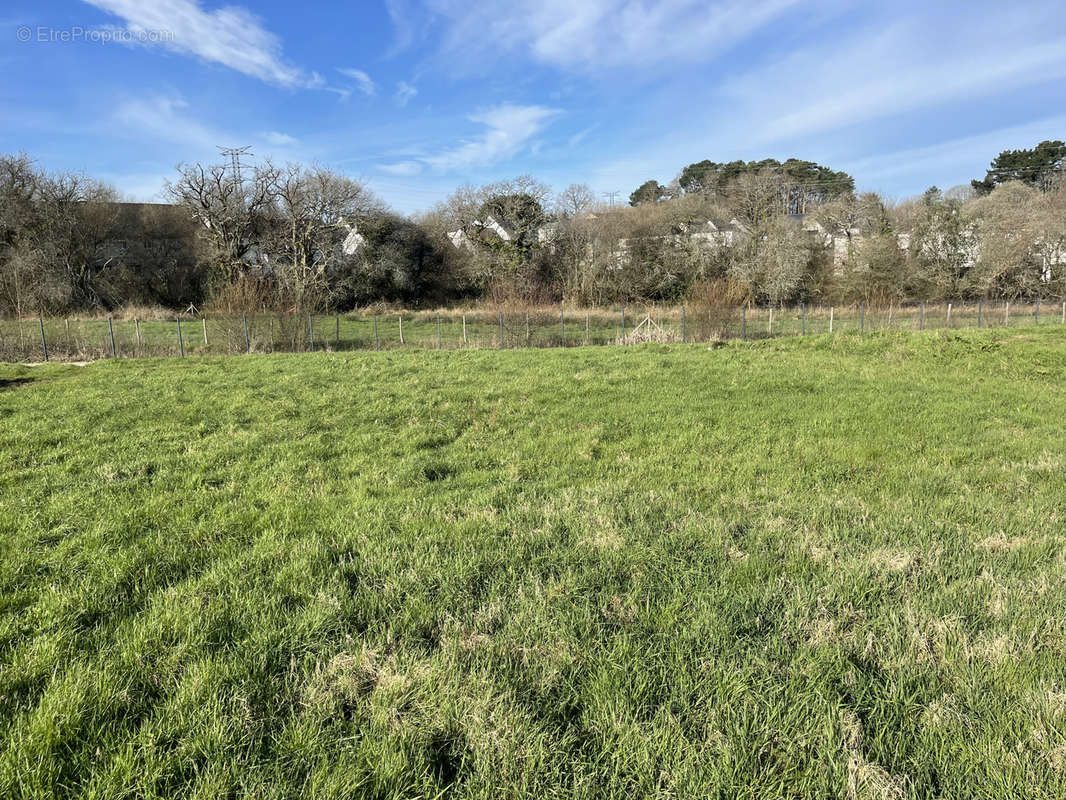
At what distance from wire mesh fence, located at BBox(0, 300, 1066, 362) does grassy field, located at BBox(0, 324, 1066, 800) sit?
12.2m

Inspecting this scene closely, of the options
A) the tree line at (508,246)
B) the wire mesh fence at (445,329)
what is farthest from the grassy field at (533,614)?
the tree line at (508,246)

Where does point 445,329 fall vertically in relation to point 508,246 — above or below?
below

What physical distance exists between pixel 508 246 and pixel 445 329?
1496cm

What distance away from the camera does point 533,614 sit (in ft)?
8.68

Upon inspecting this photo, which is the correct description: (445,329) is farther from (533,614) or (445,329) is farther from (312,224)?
(533,614)

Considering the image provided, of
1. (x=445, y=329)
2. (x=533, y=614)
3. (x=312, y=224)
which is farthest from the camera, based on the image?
(x=312, y=224)

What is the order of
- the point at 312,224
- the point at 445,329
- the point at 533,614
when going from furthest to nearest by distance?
1. the point at 312,224
2. the point at 445,329
3. the point at 533,614

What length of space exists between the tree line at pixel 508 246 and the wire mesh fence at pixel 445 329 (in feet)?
12.9

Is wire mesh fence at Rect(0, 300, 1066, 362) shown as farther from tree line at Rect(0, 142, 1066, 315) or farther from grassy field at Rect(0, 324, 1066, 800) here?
grassy field at Rect(0, 324, 1066, 800)

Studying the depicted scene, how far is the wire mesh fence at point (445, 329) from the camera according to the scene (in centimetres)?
1695

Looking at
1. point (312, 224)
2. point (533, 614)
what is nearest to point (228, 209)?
point (312, 224)

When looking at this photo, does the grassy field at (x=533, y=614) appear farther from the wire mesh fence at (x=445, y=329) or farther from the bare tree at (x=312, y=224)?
the bare tree at (x=312, y=224)

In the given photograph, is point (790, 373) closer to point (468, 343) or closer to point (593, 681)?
point (593, 681)

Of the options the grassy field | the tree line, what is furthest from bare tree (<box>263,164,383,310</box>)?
the grassy field
